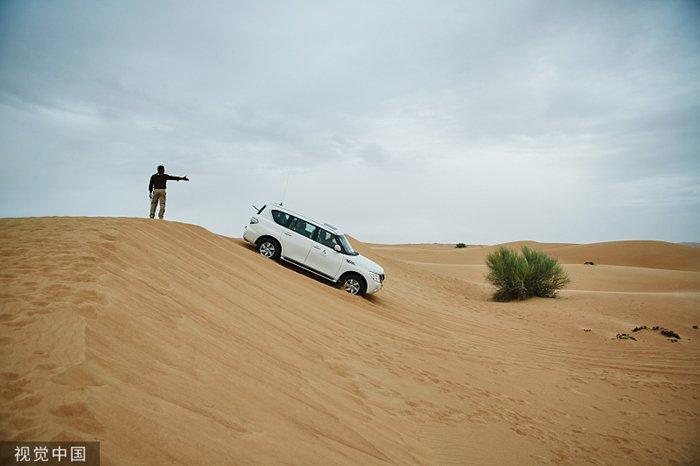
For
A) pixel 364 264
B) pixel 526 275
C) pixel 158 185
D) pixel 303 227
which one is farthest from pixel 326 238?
pixel 526 275

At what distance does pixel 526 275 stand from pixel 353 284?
31.5 feet

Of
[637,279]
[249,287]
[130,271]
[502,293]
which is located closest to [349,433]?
[130,271]

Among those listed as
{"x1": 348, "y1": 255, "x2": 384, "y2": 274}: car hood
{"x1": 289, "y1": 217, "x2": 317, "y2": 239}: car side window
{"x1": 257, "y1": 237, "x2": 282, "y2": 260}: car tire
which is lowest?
{"x1": 348, "y1": 255, "x2": 384, "y2": 274}: car hood

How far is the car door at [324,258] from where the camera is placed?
36.4ft

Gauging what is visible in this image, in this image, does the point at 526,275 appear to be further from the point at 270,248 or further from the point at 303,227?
the point at 270,248

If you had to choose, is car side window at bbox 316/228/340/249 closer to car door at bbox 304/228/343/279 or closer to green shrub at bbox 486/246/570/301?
car door at bbox 304/228/343/279

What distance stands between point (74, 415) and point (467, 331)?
29.5 feet

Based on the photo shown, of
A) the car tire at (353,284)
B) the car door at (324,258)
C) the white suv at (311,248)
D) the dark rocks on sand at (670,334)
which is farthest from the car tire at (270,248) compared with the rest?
the dark rocks on sand at (670,334)

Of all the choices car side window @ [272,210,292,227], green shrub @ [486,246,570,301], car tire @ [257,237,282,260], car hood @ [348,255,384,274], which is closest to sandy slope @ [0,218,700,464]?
car tire @ [257,237,282,260]

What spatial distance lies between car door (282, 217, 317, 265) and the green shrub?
1002 centimetres

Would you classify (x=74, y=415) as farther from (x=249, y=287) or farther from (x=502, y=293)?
(x=502, y=293)

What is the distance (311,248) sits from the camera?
1109 centimetres

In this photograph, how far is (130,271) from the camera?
4.94 metres

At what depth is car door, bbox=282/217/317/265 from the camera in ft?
36.4
